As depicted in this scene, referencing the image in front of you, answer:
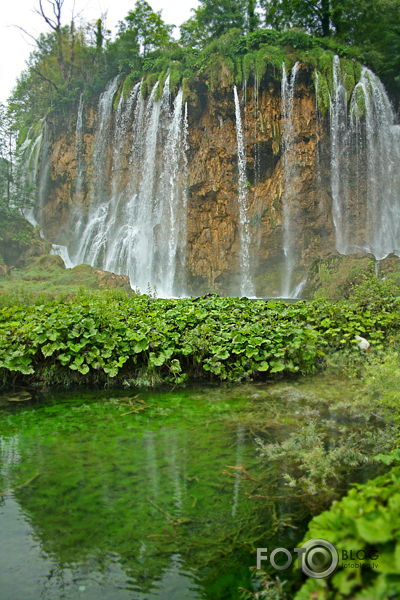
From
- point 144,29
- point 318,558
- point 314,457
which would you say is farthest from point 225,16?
point 318,558

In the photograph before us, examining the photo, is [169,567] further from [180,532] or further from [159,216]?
[159,216]

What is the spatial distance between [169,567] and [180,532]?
29 centimetres

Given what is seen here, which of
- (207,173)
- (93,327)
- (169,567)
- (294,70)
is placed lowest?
(169,567)

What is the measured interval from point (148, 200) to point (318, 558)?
A: 2194 centimetres

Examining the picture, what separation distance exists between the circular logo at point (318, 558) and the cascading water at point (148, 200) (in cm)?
1959

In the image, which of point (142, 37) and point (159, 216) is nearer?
point (159, 216)

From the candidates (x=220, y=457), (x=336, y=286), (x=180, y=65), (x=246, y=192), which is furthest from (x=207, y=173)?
(x=220, y=457)

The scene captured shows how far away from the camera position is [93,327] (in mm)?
5457

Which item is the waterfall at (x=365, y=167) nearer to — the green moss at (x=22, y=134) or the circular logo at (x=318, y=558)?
the circular logo at (x=318, y=558)

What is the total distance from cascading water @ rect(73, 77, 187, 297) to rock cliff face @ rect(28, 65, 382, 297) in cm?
65

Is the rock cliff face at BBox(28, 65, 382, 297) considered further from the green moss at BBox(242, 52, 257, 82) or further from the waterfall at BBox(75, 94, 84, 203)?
the waterfall at BBox(75, 94, 84, 203)

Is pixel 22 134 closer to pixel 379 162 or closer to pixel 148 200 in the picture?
pixel 148 200

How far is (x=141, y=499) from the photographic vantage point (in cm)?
284

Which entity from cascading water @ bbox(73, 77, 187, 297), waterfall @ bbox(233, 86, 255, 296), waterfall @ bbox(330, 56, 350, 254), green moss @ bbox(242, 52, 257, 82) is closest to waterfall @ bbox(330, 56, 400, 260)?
waterfall @ bbox(330, 56, 350, 254)
